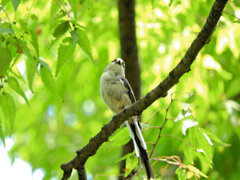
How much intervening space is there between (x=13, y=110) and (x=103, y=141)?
→ 0.77 m

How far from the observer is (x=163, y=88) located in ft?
6.93

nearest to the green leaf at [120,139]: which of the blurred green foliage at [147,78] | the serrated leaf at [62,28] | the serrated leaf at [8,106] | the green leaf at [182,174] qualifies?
the blurred green foliage at [147,78]

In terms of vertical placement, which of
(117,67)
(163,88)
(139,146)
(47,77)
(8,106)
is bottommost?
(139,146)

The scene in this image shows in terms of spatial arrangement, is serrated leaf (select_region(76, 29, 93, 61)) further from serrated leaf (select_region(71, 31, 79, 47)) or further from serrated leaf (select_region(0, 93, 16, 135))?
serrated leaf (select_region(0, 93, 16, 135))

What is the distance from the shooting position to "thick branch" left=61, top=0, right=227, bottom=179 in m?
1.87

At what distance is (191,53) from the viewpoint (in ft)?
6.48

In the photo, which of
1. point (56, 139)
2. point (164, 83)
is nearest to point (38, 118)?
point (56, 139)

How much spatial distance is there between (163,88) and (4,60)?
42.4 inches

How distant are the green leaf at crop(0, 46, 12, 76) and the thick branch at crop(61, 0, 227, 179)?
0.92 meters

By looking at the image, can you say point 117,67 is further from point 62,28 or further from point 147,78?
point 62,28

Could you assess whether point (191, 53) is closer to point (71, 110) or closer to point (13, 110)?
point (13, 110)

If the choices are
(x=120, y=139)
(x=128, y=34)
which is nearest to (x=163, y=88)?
(x=120, y=139)

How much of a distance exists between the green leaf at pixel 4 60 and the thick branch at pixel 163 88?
92cm

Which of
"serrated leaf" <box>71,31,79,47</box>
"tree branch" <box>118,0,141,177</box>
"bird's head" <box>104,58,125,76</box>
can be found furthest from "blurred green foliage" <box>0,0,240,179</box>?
"tree branch" <box>118,0,141,177</box>
